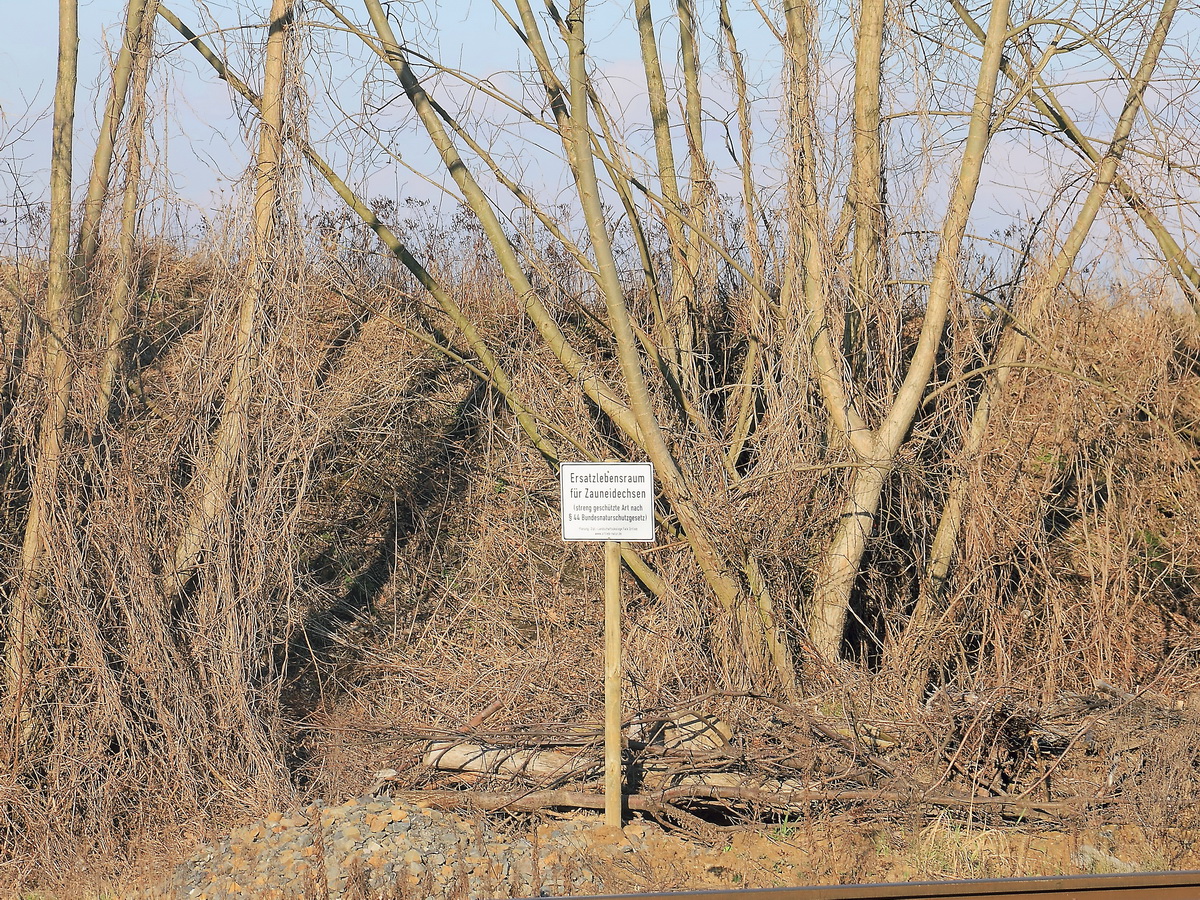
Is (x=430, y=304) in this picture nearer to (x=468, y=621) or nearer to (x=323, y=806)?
(x=468, y=621)

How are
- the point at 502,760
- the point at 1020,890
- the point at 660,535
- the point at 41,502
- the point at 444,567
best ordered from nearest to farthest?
the point at 1020,890 → the point at 41,502 → the point at 502,760 → the point at 660,535 → the point at 444,567

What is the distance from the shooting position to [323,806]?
5.30m

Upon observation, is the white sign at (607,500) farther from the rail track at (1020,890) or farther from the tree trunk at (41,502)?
the tree trunk at (41,502)

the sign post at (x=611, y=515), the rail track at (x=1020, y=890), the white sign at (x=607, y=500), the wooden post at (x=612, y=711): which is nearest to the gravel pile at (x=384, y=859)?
the wooden post at (x=612, y=711)

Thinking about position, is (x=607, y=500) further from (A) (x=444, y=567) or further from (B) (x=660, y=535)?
(A) (x=444, y=567)

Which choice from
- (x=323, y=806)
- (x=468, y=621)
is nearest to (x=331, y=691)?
(x=468, y=621)

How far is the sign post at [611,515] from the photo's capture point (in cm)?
514

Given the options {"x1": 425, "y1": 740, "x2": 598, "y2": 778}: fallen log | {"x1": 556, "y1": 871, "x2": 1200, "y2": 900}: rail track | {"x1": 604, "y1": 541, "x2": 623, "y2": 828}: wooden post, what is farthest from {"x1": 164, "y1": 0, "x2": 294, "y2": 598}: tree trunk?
{"x1": 556, "y1": 871, "x2": 1200, "y2": 900}: rail track

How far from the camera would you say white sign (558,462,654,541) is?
515 centimetres

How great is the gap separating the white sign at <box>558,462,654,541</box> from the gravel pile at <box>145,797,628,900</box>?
146 cm

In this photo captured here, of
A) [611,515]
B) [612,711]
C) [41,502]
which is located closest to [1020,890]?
[612,711]

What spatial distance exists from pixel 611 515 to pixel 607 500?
0.25ft

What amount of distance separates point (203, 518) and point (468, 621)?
8.26ft

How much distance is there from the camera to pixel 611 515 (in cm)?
516
